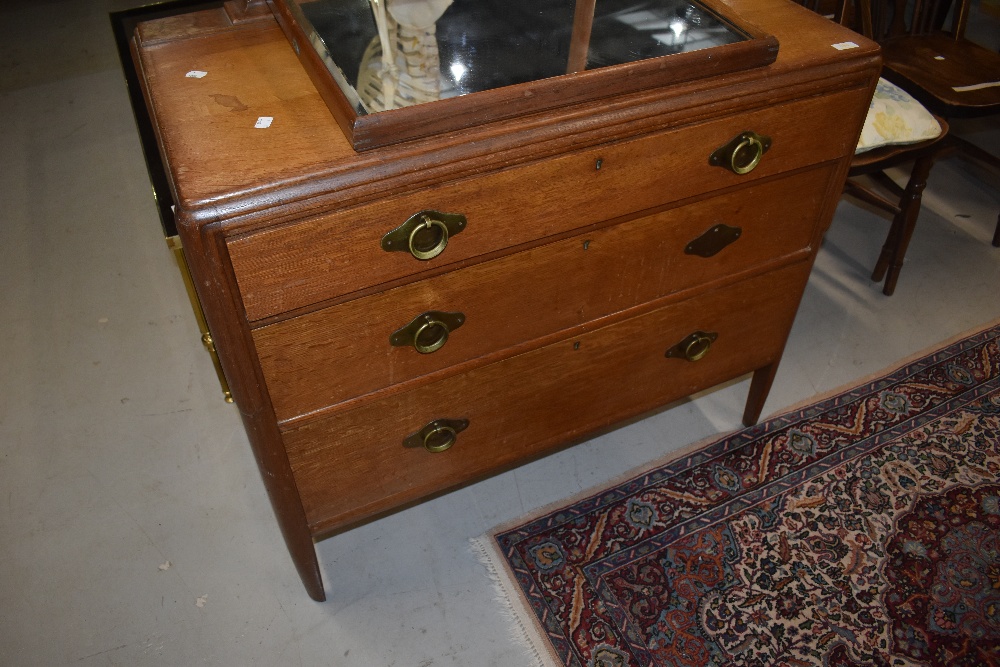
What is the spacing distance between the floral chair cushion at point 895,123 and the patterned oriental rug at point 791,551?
72 centimetres

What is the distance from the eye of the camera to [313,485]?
1.49m

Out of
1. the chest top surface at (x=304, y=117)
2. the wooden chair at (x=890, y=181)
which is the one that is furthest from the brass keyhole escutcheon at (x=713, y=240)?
the wooden chair at (x=890, y=181)

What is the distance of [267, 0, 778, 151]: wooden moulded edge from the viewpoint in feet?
3.72

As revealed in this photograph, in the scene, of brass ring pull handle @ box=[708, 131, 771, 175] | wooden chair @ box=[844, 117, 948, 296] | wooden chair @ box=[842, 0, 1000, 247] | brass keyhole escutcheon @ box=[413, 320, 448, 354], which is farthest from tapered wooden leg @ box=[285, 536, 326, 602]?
wooden chair @ box=[842, 0, 1000, 247]

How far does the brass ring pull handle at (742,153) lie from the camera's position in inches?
54.6

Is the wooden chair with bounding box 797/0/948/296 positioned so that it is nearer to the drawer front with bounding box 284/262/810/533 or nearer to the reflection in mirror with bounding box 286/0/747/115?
the drawer front with bounding box 284/262/810/533

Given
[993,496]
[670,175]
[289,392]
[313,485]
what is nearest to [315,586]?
[313,485]

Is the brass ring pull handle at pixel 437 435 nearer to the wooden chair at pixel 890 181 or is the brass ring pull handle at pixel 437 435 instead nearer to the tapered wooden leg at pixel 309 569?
the tapered wooden leg at pixel 309 569

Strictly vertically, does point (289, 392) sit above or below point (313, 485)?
above

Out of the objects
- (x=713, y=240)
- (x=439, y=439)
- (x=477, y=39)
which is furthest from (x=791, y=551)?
(x=477, y=39)

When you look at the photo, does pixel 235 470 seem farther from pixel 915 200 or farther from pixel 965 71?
pixel 965 71

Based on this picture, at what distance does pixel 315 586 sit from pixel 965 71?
7.85ft

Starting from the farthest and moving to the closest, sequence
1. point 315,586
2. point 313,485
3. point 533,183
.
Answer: point 315,586
point 313,485
point 533,183

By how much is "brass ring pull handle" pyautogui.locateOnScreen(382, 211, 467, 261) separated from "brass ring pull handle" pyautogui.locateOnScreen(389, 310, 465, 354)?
14 centimetres
